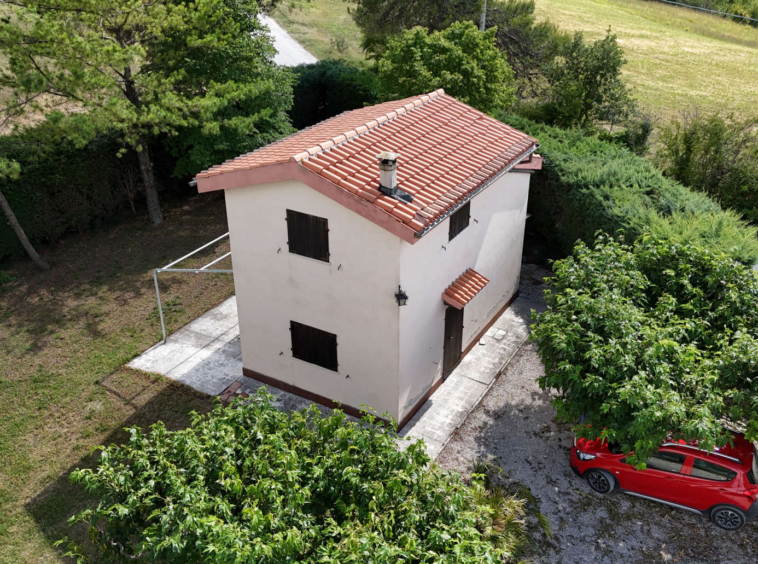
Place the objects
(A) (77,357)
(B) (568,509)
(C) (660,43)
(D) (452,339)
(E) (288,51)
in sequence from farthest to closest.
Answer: (C) (660,43), (E) (288,51), (A) (77,357), (D) (452,339), (B) (568,509)

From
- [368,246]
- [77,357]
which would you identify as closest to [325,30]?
[77,357]

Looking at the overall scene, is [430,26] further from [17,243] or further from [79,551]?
[79,551]

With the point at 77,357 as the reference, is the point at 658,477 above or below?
above

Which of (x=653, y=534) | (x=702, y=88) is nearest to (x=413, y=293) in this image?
(x=653, y=534)

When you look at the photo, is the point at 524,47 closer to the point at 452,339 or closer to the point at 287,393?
the point at 452,339

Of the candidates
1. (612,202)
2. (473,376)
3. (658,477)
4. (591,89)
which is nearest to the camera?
(658,477)

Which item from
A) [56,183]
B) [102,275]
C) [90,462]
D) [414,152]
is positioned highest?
[414,152]

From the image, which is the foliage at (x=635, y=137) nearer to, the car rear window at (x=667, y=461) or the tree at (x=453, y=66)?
the tree at (x=453, y=66)
